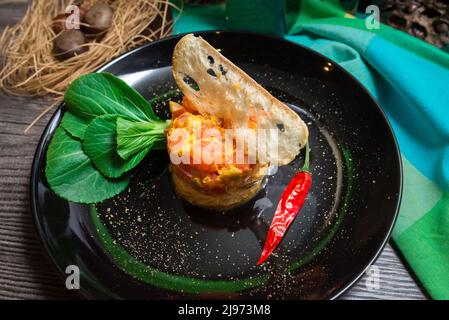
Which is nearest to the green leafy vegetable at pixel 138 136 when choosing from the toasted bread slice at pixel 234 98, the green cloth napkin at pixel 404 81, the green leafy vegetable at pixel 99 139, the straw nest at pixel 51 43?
the green leafy vegetable at pixel 99 139

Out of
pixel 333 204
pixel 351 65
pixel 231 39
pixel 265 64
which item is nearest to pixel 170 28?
pixel 231 39

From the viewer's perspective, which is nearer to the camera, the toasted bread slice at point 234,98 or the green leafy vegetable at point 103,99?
the toasted bread slice at point 234,98

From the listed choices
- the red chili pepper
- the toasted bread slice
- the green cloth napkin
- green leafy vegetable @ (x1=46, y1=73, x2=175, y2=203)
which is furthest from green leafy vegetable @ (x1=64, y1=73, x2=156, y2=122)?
the green cloth napkin

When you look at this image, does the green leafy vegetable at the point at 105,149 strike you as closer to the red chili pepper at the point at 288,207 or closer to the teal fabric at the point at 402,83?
the red chili pepper at the point at 288,207

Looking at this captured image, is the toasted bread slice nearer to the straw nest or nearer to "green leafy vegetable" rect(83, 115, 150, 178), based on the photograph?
"green leafy vegetable" rect(83, 115, 150, 178)

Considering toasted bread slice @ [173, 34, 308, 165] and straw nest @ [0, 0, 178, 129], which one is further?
straw nest @ [0, 0, 178, 129]

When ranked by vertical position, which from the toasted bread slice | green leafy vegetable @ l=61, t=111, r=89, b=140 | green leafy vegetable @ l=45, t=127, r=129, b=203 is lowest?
green leafy vegetable @ l=45, t=127, r=129, b=203

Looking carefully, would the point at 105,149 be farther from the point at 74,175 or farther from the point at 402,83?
the point at 402,83
